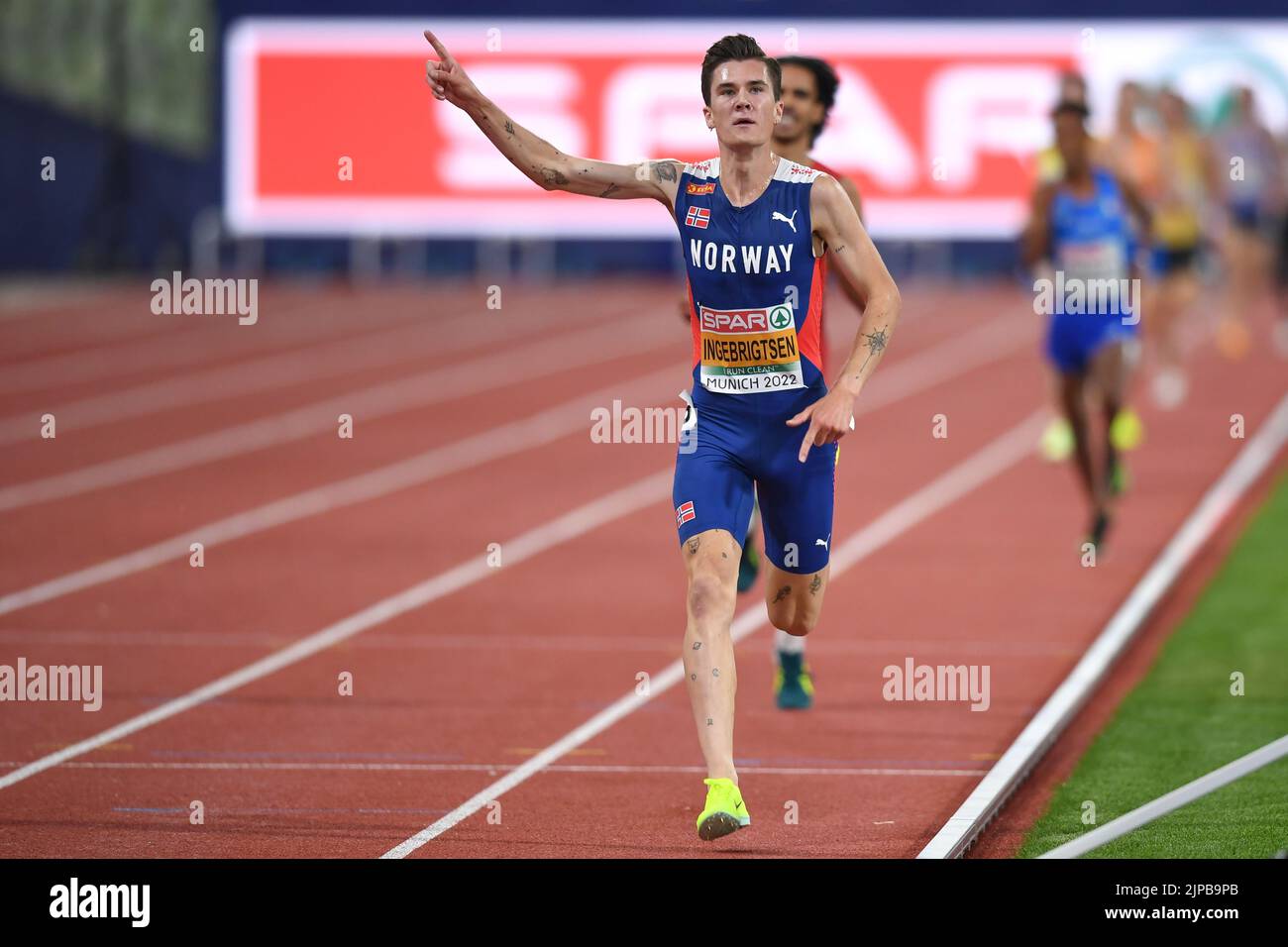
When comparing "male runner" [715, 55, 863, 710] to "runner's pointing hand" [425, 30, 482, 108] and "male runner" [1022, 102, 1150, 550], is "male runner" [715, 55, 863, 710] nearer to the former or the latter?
"runner's pointing hand" [425, 30, 482, 108]

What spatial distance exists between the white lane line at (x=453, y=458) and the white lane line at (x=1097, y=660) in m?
4.97

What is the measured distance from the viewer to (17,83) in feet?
93.5

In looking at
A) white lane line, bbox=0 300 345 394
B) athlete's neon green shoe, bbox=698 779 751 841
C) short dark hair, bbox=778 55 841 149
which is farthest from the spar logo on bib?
white lane line, bbox=0 300 345 394

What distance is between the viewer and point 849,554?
1383cm

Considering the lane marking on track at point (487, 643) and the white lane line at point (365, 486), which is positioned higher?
the white lane line at point (365, 486)

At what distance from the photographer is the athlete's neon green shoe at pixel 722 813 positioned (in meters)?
6.12

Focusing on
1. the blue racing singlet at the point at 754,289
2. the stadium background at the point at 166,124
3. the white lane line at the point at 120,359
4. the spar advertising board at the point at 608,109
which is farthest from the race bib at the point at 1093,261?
the spar advertising board at the point at 608,109

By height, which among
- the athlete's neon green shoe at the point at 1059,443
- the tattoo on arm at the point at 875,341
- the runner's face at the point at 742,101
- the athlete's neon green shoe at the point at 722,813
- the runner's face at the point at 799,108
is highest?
→ the runner's face at the point at 799,108

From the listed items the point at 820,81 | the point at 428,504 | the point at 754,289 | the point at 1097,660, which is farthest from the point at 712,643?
the point at 428,504

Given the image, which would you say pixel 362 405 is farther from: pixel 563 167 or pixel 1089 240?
pixel 563 167

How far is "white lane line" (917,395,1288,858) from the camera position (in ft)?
22.9

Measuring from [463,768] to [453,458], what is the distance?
10231 millimetres

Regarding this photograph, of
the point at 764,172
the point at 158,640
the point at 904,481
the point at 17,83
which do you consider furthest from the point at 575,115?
the point at 764,172

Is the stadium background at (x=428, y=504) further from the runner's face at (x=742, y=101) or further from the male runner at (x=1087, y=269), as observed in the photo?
the runner's face at (x=742, y=101)
